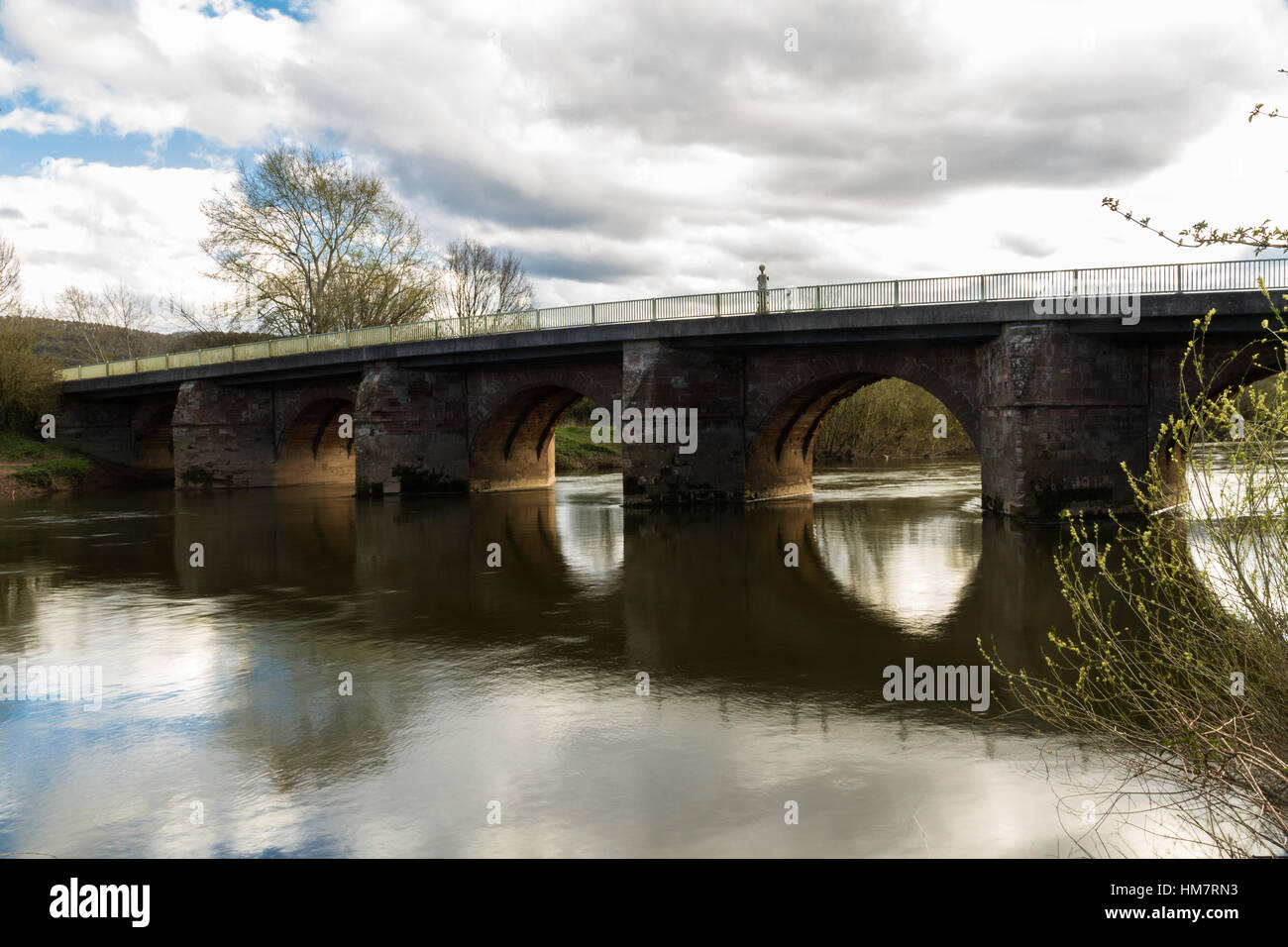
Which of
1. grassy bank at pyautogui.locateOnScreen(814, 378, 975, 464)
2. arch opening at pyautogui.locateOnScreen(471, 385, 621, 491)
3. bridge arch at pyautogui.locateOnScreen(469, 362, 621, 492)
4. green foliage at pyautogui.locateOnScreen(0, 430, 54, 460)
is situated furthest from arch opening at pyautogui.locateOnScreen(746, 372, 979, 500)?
green foliage at pyautogui.locateOnScreen(0, 430, 54, 460)

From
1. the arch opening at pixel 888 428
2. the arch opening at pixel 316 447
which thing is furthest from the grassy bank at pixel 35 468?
the arch opening at pixel 888 428

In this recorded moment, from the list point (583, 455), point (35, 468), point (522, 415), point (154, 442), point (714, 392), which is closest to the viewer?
point (714, 392)

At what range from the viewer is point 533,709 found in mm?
7777

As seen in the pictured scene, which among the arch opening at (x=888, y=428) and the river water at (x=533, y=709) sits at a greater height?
the arch opening at (x=888, y=428)

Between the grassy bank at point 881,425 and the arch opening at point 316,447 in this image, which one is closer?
the arch opening at point 316,447

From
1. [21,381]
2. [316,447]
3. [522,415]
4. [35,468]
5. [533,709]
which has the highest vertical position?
[21,381]

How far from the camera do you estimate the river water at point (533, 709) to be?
5426 mm

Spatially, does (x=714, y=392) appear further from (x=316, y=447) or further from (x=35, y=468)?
(x=35, y=468)

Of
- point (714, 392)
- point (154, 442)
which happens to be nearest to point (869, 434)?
point (714, 392)

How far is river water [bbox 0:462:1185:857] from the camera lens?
5.43 m

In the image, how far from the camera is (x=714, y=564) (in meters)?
15.8

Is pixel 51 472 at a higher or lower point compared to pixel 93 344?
lower

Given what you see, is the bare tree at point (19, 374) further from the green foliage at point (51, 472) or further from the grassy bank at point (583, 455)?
the grassy bank at point (583, 455)
